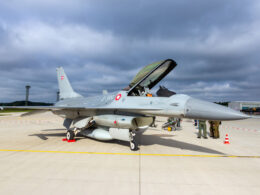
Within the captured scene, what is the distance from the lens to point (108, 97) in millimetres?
7148

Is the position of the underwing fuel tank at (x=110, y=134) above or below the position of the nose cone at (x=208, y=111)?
below

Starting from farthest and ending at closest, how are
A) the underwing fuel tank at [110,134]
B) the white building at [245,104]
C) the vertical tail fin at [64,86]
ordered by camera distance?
the white building at [245,104], the vertical tail fin at [64,86], the underwing fuel tank at [110,134]

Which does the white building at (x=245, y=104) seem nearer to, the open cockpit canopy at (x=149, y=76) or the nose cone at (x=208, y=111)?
the open cockpit canopy at (x=149, y=76)

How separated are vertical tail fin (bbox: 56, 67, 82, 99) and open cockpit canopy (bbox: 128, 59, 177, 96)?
545cm

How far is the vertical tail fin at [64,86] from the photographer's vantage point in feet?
Answer: 34.8

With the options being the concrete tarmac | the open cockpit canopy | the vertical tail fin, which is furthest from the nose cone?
the vertical tail fin

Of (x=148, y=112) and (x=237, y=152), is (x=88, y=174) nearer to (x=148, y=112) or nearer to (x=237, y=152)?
(x=148, y=112)

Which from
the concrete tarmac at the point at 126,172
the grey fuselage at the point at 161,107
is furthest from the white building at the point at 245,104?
the grey fuselage at the point at 161,107

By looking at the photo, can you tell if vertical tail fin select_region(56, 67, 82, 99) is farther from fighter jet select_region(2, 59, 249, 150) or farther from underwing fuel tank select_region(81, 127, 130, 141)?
underwing fuel tank select_region(81, 127, 130, 141)

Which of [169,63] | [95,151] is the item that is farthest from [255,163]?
[95,151]

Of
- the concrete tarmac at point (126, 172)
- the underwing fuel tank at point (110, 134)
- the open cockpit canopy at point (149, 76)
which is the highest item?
the open cockpit canopy at point (149, 76)

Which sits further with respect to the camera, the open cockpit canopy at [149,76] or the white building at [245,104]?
the white building at [245,104]

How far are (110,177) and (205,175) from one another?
2252 mm

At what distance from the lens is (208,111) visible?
453cm
